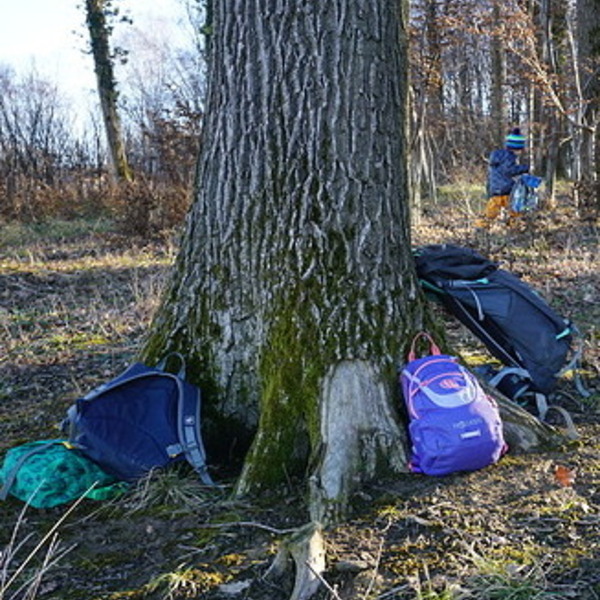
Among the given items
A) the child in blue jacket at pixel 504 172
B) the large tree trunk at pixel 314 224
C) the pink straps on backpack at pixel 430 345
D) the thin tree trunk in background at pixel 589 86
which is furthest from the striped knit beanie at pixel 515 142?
the pink straps on backpack at pixel 430 345

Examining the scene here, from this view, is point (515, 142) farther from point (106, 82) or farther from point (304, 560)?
point (106, 82)

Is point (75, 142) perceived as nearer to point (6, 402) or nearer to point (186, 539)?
point (6, 402)

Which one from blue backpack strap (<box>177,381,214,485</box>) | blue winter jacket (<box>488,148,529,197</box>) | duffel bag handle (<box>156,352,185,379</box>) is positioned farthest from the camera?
blue winter jacket (<box>488,148,529,197</box>)

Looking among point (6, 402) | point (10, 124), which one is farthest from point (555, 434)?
point (10, 124)

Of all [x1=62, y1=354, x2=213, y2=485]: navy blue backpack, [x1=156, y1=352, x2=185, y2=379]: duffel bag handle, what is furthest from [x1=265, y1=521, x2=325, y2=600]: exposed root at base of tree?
[x1=156, y1=352, x2=185, y2=379]: duffel bag handle

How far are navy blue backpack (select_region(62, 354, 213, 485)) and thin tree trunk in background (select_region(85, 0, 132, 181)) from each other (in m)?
12.9

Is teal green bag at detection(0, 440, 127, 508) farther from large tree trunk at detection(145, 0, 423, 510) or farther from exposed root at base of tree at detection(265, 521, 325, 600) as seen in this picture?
exposed root at base of tree at detection(265, 521, 325, 600)

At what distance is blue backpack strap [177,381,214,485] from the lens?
2.83m

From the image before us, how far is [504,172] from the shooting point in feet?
33.4

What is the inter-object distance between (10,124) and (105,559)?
17788mm

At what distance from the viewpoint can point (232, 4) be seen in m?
2.92

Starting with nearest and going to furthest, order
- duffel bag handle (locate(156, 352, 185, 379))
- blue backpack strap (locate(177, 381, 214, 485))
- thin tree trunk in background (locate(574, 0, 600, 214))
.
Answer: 1. blue backpack strap (locate(177, 381, 214, 485))
2. duffel bag handle (locate(156, 352, 185, 379))
3. thin tree trunk in background (locate(574, 0, 600, 214))

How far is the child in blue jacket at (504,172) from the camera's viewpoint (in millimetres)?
10080

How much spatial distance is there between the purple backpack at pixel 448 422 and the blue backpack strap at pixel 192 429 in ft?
3.02
